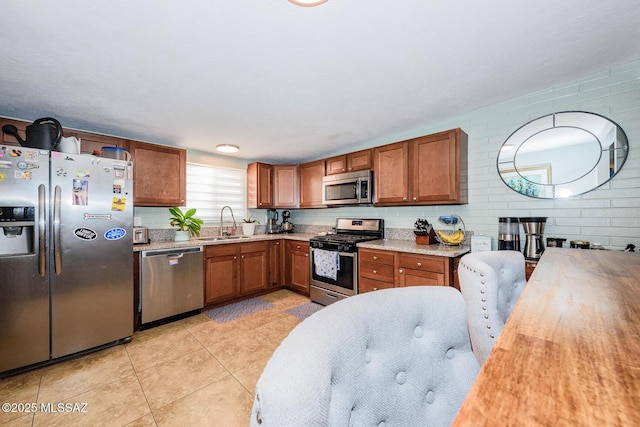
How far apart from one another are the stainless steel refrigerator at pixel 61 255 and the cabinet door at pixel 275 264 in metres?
1.89

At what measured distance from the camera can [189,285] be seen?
324 cm

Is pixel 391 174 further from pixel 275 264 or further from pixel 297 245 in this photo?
pixel 275 264

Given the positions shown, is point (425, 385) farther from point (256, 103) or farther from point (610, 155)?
point (610, 155)

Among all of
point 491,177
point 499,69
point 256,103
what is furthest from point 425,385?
point 491,177

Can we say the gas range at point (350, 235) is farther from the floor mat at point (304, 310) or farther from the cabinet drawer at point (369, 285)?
the floor mat at point (304, 310)

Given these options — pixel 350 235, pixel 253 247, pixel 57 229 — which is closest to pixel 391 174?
pixel 350 235

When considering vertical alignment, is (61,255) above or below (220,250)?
above

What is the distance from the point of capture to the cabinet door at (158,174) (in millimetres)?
3213

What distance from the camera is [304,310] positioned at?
3467 mm

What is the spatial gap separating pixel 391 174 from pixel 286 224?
229cm

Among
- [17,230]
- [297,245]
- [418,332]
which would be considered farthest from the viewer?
[297,245]

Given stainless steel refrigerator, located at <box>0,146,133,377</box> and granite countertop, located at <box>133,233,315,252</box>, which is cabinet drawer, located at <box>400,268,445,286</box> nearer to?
granite countertop, located at <box>133,233,315,252</box>

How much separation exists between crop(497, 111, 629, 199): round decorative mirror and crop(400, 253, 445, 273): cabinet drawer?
109 cm

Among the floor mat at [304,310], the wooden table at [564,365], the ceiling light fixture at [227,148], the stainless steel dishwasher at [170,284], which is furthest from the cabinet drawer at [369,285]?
the ceiling light fixture at [227,148]
